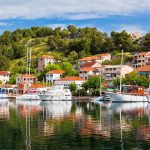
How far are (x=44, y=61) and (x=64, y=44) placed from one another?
61.9 feet

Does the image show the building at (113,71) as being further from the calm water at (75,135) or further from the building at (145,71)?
the calm water at (75,135)

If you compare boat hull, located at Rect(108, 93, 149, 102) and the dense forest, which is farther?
the dense forest

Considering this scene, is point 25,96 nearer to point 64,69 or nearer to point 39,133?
point 64,69

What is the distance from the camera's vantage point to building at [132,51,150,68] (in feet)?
380

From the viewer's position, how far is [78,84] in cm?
10944

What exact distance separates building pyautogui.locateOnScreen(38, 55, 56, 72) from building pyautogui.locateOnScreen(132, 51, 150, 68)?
31541 millimetres

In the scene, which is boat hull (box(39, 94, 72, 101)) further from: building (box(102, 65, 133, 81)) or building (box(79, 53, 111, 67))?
building (box(79, 53, 111, 67))

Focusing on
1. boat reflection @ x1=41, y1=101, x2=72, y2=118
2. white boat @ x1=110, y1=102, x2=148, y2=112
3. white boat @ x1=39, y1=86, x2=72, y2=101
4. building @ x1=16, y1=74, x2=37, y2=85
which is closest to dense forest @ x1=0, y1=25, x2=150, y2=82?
building @ x1=16, y1=74, x2=37, y2=85

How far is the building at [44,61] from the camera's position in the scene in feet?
456

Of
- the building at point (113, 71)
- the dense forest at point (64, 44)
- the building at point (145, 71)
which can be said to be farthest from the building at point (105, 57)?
the building at point (145, 71)

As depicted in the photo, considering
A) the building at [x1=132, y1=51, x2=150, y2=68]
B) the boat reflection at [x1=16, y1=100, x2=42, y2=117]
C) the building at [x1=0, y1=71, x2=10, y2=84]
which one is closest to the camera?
the boat reflection at [x1=16, y1=100, x2=42, y2=117]

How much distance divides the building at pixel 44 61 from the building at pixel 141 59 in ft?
103

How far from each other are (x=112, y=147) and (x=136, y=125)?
39.7 feet

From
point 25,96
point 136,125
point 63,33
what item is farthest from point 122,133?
A: point 63,33
